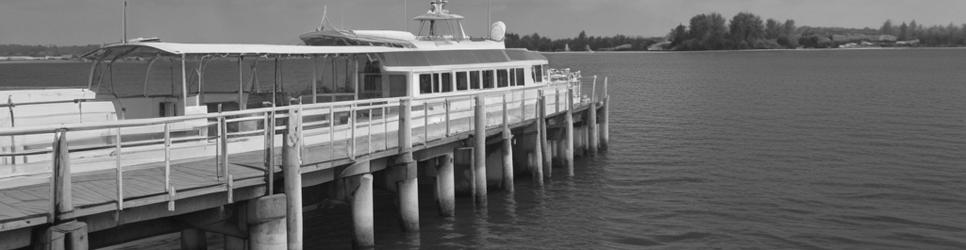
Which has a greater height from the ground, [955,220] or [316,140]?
[316,140]

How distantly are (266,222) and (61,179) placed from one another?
3.54 metres

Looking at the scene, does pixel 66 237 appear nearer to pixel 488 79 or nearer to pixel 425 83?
pixel 425 83

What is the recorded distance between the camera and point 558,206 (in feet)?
82.2

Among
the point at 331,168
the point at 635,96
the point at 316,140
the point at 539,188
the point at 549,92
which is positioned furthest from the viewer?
the point at 635,96

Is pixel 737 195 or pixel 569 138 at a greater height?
pixel 569 138

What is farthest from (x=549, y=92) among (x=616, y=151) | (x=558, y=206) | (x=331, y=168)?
(x=331, y=168)

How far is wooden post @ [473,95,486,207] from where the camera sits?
21.8 metres

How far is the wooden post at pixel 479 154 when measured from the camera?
2177cm

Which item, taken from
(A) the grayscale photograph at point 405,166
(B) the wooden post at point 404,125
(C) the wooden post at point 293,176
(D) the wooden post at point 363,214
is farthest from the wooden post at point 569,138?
(C) the wooden post at point 293,176

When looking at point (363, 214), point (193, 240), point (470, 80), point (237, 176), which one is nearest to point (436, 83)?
point (470, 80)

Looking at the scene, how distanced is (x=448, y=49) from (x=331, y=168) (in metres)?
12.8

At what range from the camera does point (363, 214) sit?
58.1 ft

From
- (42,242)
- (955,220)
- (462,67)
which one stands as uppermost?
(462,67)

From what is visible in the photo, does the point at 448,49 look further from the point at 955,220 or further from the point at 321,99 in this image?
the point at 955,220
